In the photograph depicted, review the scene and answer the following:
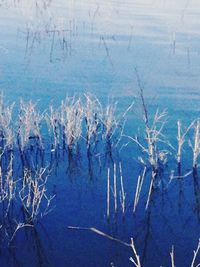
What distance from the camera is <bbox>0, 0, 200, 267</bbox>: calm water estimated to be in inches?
228

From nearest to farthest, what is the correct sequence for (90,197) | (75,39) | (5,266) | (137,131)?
(5,266) → (90,197) → (137,131) → (75,39)

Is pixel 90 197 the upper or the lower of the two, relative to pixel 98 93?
lower

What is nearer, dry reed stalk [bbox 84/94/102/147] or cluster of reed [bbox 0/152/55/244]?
cluster of reed [bbox 0/152/55/244]

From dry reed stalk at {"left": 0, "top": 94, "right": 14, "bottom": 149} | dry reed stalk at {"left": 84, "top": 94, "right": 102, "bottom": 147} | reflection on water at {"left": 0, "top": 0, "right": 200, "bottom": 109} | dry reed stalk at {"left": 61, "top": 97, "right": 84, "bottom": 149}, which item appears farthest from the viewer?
reflection on water at {"left": 0, "top": 0, "right": 200, "bottom": 109}

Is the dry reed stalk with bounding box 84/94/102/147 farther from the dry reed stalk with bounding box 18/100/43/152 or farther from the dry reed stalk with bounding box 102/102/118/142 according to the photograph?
the dry reed stalk with bounding box 18/100/43/152

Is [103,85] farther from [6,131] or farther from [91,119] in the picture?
[6,131]

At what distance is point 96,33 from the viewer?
1504 cm

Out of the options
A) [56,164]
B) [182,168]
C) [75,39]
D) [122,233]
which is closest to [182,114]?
[182,168]

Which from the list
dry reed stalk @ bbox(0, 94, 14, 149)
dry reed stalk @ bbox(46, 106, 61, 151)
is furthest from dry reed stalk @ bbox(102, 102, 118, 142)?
dry reed stalk @ bbox(0, 94, 14, 149)

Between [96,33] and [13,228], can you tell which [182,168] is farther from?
[96,33]

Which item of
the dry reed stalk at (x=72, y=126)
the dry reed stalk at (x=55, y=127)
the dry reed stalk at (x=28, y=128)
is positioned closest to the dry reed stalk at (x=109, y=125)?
the dry reed stalk at (x=72, y=126)

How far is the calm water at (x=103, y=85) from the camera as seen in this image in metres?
5.80

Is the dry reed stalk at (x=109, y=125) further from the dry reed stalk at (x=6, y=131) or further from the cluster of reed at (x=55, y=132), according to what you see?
the dry reed stalk at (x=6, y=131)

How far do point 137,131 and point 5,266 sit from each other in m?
4.05
